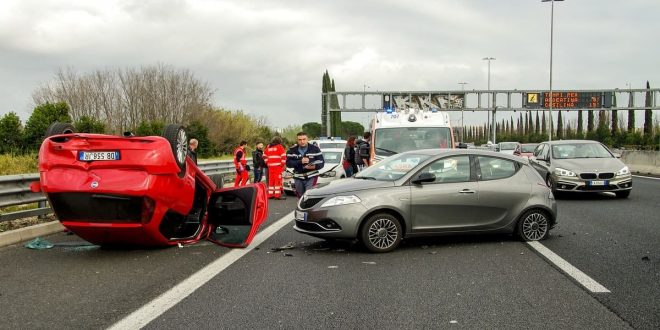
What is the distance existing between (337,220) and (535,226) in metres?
3.05

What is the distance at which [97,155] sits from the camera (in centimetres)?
730

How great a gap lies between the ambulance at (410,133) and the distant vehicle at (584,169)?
2.92 m

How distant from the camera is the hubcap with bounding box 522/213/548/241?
29.3 feet

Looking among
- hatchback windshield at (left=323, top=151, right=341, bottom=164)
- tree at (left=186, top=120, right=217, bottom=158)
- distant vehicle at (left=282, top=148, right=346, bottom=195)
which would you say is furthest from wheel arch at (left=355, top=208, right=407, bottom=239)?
tree at (left=186, top=120, right=217, bottom=158)

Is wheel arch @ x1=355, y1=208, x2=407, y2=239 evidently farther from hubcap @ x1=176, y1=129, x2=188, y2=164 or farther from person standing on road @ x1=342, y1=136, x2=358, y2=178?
person standing on road @ x1=342, y1=136, x2=358, y2=178

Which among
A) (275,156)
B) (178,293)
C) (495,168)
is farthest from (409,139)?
(178,293)

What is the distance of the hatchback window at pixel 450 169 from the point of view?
854cm

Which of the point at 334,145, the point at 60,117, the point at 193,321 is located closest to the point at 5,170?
the point at 60,117

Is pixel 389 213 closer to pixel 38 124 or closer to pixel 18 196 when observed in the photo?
pixel 18 196

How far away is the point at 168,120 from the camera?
4794cm

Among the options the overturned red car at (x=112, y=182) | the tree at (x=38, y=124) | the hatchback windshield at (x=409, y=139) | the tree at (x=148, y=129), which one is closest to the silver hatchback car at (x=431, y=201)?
the overturned red car at (x=112, y=182)

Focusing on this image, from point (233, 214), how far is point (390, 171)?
240 cm

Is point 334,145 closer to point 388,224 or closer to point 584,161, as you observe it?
point 584,161

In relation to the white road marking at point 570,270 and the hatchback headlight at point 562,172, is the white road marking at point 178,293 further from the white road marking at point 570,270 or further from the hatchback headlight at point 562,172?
the hatchback headlight at point 562,172
